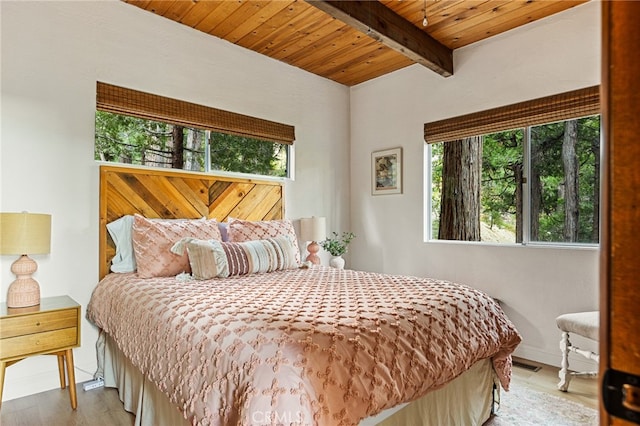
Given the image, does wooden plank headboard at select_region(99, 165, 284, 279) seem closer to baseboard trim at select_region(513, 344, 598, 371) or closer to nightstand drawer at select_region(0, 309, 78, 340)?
nightstand drawer at select_region(0, 309, 78, 340)

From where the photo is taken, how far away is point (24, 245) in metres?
2.08

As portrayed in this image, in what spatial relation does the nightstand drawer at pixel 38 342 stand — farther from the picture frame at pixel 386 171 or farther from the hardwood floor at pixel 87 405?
the picture frame at pixel 386 171

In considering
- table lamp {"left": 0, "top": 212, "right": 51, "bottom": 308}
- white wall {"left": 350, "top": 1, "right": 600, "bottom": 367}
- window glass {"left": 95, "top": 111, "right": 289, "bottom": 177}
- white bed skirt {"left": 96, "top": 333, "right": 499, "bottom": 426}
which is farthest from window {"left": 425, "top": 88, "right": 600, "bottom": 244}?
table lamp {"left": 0, "top": 212, "right": 51, "bottom": 308}

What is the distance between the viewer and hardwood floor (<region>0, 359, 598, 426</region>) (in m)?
2.04

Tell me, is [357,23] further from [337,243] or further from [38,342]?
[38,342]

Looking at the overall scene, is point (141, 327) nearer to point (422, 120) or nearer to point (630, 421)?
point (630, 421)

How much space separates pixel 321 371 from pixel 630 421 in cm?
89

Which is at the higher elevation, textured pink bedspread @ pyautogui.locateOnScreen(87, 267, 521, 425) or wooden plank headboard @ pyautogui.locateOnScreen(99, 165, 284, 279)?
wooden plank headboard @ pyautogui.locateOnScreen(99, 165, 284, 279)

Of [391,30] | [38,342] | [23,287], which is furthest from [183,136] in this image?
[391,30]

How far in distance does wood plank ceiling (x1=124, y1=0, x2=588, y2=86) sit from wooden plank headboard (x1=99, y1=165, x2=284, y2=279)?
129 cm

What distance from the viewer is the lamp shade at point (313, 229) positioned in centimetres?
371

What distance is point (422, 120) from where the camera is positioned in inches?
148

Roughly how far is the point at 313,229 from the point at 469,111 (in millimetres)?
1872

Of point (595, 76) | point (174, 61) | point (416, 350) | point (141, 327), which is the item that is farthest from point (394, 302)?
point (174, 61)
